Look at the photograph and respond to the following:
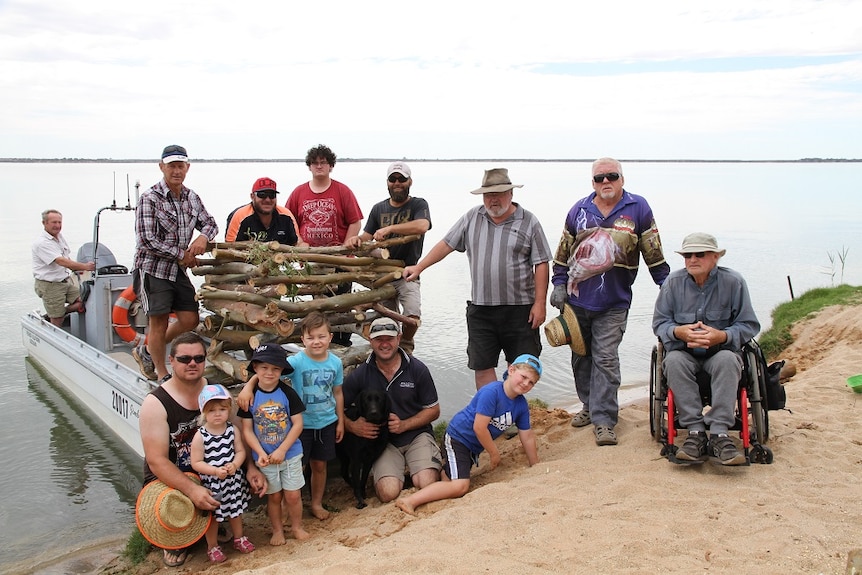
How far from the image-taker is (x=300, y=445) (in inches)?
203

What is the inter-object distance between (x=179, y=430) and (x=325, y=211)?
288cm

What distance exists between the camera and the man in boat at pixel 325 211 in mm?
7210

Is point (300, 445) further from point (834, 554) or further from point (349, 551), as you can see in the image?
point (834, 554)

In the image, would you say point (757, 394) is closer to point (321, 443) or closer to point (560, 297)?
point (560, 297)

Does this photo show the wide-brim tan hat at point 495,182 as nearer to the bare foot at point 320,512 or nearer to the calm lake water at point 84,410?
the bare foot at point 320,512

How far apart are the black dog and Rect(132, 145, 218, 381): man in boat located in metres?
1.89

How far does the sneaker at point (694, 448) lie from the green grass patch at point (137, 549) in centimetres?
363

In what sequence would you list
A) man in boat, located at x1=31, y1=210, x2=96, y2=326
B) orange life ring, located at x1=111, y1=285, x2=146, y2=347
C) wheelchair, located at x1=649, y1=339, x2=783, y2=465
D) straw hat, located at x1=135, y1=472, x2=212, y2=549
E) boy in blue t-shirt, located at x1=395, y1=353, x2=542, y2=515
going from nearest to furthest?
straw hat, located at x1=135, y1=472, x2=212, y2=549, wheelchair, located at x1=649, y1=339, x2=783, y2=465, boy in blue t-shirt, located at x1=395, y1=353, x2=542, y2=515, orange life ring, located at x1=111, y1=285, x2=146, y2=347, man in boat, located at x1=31, y1=210, x2=96, y2=326

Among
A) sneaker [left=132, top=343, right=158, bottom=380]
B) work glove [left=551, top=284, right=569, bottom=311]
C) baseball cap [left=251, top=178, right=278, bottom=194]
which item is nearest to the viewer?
work glove [left=551, top=284, right=569, bottom=311]

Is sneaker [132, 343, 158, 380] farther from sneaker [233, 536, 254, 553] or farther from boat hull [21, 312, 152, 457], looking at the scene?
sneaker [233, 536, 254, 553]

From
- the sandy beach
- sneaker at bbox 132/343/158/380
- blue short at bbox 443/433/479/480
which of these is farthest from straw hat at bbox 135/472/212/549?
sneaker at bbox 132/343/158/380

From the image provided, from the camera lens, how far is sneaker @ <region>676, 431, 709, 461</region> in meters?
5.00

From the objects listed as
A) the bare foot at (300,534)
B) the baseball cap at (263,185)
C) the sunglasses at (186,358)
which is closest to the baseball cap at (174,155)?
the baseball cap at (263,185)

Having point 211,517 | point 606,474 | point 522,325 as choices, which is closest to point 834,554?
point 606,474
